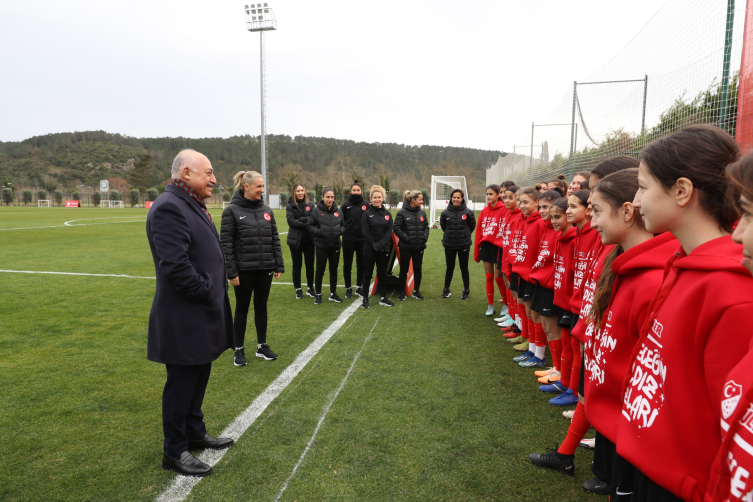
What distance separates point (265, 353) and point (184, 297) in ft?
7.06

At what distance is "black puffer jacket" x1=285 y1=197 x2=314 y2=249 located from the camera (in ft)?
24.3

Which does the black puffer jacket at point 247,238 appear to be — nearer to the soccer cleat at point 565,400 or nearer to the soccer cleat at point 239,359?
the soccer cleat at point 239,359

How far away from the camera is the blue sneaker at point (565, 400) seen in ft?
12.2

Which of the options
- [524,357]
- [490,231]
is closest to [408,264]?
[490,231]

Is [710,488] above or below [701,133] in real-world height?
below

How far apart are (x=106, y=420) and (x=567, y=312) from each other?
3675 mm

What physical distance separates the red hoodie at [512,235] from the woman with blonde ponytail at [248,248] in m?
2.55

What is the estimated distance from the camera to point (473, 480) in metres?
2.67

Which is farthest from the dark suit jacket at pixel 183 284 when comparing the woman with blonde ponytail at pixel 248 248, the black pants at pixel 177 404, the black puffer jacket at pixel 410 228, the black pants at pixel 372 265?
the black puffer jacket at pixel 410 228

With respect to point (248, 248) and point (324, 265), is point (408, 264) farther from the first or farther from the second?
point (248, 248)

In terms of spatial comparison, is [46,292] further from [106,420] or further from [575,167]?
[575,167]

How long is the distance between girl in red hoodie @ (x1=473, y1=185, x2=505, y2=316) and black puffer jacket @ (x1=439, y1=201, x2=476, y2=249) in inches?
24.0

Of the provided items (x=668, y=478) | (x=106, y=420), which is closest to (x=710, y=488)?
(x=668, y=478)

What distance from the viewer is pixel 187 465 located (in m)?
2.73
